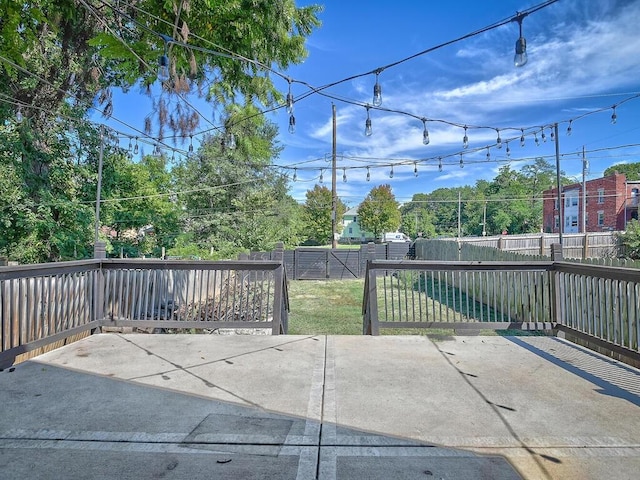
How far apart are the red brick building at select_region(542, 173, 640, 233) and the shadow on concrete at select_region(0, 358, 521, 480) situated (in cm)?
3095

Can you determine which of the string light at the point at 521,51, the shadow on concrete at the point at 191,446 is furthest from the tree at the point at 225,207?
the string light at the point at 521,51

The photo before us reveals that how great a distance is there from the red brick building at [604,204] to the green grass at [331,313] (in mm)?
22994

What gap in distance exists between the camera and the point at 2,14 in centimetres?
379

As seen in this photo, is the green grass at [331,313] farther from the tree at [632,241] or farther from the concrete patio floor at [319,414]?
the tree at [632,241]

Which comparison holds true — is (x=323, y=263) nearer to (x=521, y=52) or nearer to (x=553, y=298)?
(x=553, y=298)

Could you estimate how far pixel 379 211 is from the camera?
43.0m

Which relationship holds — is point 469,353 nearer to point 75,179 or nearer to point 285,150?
point 75,179

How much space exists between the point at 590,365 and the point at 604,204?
3623 cm

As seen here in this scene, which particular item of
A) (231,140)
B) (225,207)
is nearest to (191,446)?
(231,140)

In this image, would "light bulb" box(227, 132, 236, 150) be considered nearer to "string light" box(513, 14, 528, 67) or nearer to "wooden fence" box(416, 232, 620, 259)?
"string light" box(513, 14, 528, 67)

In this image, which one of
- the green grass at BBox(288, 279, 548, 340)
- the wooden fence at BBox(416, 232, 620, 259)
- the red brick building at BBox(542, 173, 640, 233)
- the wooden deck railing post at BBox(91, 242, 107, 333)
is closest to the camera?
the wooden deck railing post at BBox(91, 242, 107, 333)

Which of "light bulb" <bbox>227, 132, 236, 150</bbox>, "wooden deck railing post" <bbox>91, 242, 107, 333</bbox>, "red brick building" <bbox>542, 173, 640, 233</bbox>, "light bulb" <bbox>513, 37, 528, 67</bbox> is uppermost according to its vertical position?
"red brick building" <bbox>542, 173, 640, 233</bbox>

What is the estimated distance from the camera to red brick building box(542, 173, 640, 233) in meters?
29.2

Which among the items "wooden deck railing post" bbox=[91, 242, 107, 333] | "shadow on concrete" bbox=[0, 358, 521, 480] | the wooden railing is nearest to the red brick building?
the wooden railing
